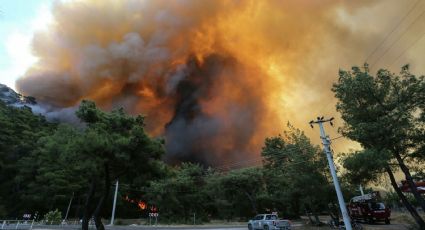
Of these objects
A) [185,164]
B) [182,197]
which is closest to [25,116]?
[185,164]

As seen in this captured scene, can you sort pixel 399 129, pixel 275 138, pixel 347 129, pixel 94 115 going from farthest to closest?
1. pixel 275 138
2. pixel 94 115
3. pixel 347 129
4. pixel 399 129

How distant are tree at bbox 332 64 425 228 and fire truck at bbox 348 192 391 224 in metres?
9.84

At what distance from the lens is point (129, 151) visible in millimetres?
25719

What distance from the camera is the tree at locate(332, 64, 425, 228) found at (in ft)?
67.3

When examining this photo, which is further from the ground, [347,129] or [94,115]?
[94,115]

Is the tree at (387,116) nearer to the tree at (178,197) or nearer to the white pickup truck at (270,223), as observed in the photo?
the white pickup truck at (270,223)

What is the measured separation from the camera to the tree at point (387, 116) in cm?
2052

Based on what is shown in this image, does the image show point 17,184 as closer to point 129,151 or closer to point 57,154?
point 57,154

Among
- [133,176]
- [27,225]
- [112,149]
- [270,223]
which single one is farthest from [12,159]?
[270,223]

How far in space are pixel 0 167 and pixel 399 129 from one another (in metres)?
87.2

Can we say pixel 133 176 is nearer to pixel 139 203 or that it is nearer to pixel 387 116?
pixel 387 116

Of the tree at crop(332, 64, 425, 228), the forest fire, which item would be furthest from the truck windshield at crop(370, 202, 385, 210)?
the forest fire

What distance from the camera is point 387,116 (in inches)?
842

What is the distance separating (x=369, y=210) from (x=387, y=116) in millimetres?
15454
